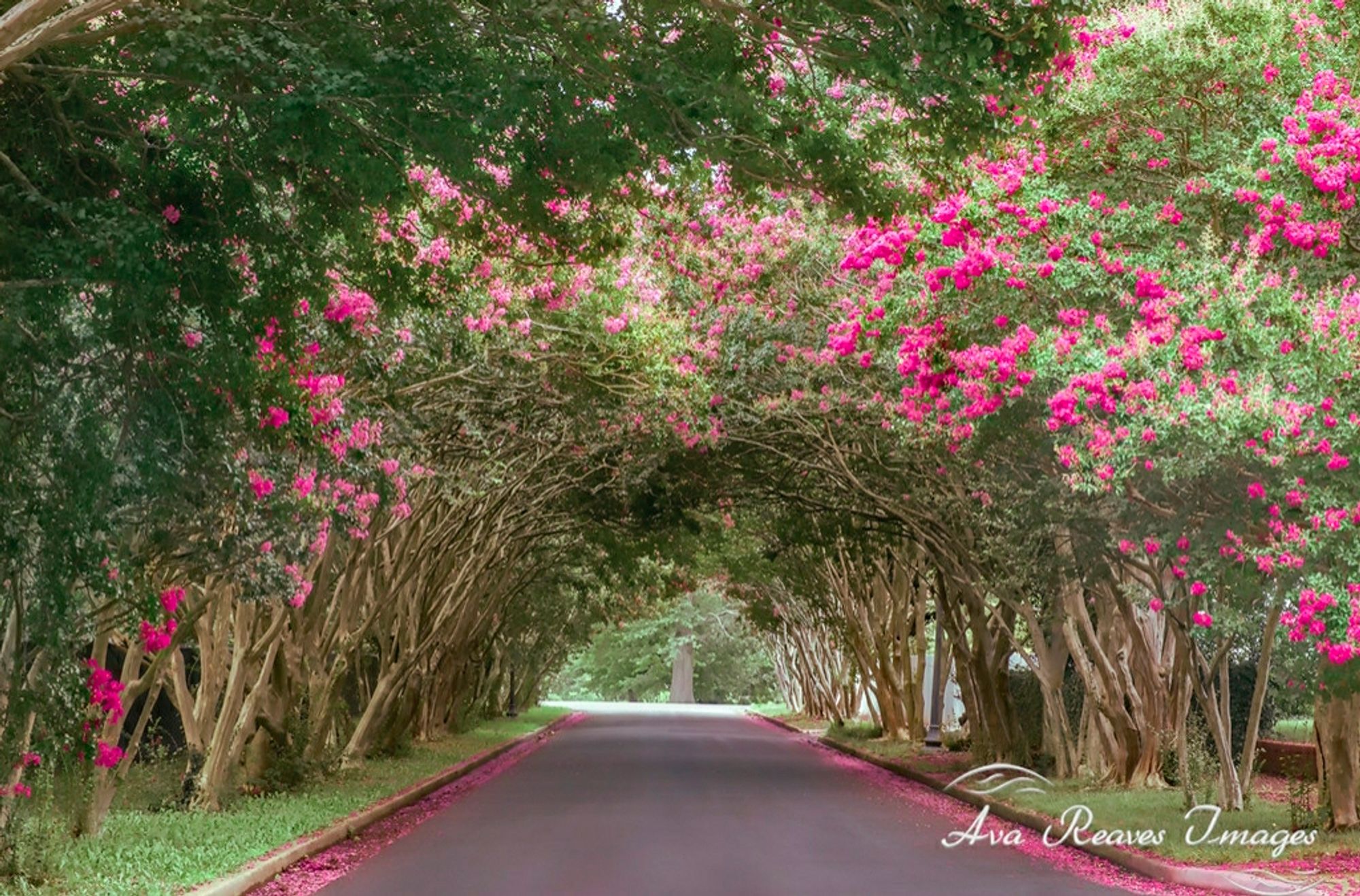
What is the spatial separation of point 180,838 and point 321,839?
57.1 inches

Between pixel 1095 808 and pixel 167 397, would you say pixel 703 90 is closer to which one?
pixel 167 397

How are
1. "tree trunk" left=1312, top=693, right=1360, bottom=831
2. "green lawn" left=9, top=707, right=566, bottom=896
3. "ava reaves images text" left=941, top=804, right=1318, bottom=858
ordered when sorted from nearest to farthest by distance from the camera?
1. "green lawn" left=9, top=707, right=566, bottom=896
2. "ava reaves images text" left=941, top=804, right=1318, bottom=858
3. "tree trunk" left=1312, top=693, right=1360, bottom=831

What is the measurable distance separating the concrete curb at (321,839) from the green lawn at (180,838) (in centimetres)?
14

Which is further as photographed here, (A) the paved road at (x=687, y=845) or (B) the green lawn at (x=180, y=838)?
(A) the paved road at (x=687, y=845)

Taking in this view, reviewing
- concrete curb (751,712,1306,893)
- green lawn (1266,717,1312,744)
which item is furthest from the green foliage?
concrete curb (751,712,1306,893)

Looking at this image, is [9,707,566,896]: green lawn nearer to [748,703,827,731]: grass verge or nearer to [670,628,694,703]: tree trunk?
[748,703,827,731]: grass verge

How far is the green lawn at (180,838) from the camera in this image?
1114 centimetres

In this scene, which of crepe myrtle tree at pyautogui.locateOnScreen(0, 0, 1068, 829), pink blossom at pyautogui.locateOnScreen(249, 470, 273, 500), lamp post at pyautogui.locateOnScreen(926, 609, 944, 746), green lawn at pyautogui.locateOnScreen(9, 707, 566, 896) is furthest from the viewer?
lamp post at pyautogui.locateOnScreen(926, 609, 944, 746)

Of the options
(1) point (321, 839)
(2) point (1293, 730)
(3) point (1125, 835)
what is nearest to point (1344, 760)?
(3) point (1125, 835)

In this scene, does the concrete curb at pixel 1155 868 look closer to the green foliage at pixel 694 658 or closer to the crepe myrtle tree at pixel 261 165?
the crepe myrtle tree at pixel 261 165

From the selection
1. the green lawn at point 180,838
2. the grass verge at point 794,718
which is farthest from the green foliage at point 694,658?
the green lawn at point 180,838

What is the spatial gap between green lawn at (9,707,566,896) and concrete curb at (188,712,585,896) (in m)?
0.14

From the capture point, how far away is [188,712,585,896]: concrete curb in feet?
37.9

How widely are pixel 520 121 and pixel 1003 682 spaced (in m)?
19.6
